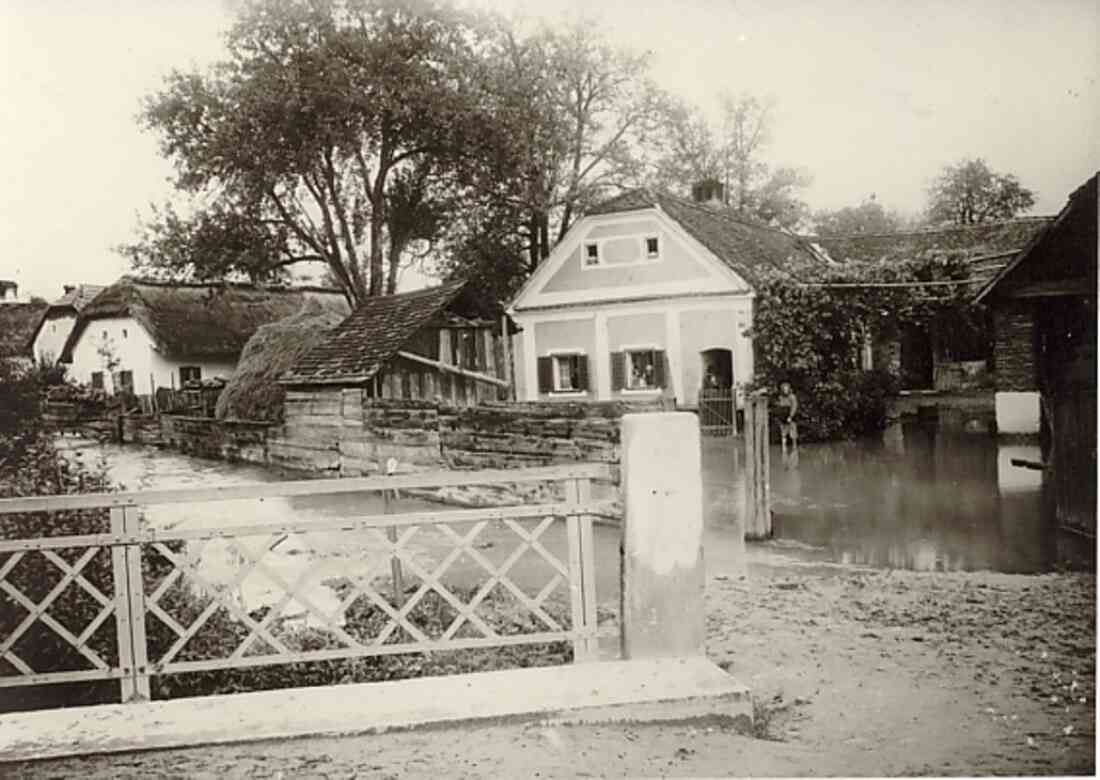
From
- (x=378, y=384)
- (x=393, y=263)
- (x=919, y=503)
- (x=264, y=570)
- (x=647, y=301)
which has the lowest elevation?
(x=919, y=503)

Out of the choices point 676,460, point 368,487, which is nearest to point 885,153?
point 676,460

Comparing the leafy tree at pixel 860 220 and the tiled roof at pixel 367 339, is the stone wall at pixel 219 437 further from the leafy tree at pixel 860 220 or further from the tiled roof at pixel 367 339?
the leafy tree at pixel 860 220

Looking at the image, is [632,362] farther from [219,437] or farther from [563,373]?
[219,437]

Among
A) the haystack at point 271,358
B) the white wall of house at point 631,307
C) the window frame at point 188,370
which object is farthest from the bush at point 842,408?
the window frame at point 188,370

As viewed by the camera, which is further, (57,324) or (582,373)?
(582,373)

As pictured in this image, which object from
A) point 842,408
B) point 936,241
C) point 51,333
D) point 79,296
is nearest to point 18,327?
point 51,333

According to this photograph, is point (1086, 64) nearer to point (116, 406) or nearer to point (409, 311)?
point (409, 311)

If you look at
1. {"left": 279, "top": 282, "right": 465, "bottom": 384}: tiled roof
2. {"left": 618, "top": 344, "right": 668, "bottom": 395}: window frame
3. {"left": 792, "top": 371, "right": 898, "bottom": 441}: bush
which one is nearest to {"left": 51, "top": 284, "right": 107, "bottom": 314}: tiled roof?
{"left": 279, "top": 282, "right": 465, "bottom": 384}: tiled roof
